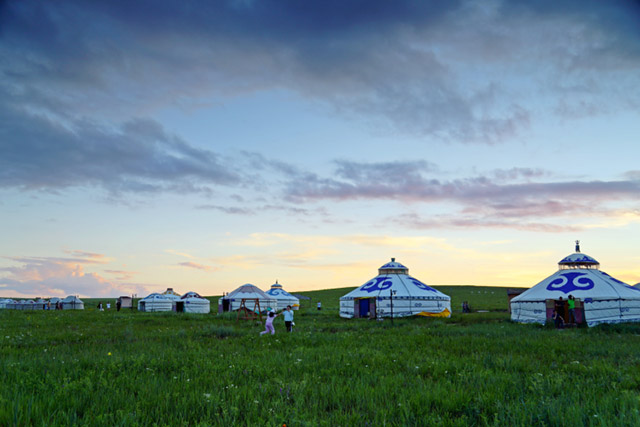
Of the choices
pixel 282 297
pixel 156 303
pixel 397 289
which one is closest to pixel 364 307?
pixel 397 289

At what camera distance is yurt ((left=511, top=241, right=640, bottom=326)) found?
27234 millimetres

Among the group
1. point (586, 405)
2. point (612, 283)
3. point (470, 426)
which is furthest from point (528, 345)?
point (612, 283)

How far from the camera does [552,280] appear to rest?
30.5m

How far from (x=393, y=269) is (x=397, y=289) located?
15.0ft

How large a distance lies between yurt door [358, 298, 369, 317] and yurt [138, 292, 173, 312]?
106ft

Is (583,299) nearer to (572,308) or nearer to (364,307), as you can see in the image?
(572,308)

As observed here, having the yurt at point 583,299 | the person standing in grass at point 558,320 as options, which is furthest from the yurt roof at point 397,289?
the person standing in grass at point 558,320

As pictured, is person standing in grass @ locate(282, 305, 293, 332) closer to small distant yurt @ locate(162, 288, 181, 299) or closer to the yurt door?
the yurt door

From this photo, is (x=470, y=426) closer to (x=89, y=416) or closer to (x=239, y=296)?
(x=89, y=416)

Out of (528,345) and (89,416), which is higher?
(89,416)

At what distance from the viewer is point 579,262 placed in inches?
1252

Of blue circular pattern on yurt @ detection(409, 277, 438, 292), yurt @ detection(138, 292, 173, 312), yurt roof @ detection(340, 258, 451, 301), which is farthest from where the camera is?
yurt @ detection(138, 292, 173, 312)

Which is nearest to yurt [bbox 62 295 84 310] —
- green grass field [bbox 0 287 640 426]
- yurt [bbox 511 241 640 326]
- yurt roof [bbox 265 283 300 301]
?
yurt roof [bbox 265 283 300 301]

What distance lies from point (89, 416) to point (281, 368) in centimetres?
446
